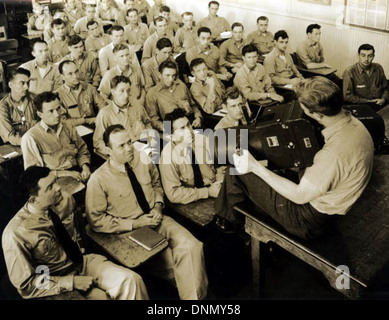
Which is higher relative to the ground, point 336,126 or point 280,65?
point 336,126

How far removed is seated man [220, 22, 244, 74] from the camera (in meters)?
6.98

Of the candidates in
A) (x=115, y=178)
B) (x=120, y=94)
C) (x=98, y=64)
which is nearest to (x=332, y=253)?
(x=115, y=178)

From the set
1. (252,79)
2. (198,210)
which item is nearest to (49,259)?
(198,210)

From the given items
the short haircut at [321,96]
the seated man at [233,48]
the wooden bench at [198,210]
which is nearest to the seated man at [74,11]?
the seated man at [233,48]

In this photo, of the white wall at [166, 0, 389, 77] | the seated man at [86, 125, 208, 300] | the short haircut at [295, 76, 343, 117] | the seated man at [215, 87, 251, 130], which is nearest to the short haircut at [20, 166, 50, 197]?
the seated man at [86, 125, 208, 300]

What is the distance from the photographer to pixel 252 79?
18.0 ft

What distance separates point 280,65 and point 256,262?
3.92 metres

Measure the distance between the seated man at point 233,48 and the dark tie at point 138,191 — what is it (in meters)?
4.36

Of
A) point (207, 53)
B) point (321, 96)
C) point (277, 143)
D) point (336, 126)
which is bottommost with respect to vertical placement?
point (207, 53)

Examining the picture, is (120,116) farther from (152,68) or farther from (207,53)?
(207,53)

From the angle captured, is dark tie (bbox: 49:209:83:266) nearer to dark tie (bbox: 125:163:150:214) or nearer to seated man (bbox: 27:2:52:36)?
dark tie (bbox: 125:163:150:214)

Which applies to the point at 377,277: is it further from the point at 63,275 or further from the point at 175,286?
the point at 63,275

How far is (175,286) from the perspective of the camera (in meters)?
3.00

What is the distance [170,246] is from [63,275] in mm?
734
